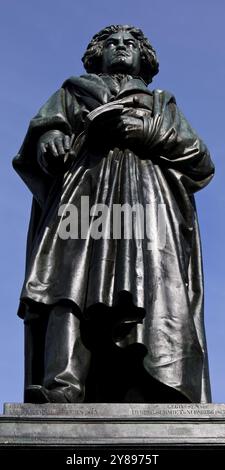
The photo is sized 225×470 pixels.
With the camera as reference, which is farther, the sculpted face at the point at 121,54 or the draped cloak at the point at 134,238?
the sculpted face at the point at 121,54

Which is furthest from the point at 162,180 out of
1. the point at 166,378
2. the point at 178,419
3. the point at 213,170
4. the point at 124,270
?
the point at 178,419

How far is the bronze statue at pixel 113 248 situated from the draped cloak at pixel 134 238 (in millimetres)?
12

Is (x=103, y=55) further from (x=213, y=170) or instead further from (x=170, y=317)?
(x=170, y=317)

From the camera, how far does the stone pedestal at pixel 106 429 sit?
8945 millimetres

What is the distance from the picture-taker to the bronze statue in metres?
10.4

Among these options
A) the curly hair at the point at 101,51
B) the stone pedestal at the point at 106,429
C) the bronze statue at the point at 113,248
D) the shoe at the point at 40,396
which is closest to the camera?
the stone pedestal at the point at 106,429

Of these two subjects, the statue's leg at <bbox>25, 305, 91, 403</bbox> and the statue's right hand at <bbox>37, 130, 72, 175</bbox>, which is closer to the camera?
the statue's leg at <bbox>25, 305, 91, 403</bbox>

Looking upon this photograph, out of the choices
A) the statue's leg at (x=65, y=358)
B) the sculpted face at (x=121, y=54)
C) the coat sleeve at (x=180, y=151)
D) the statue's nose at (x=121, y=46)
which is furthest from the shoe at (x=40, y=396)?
the statue's nose at (x=121, y=46)

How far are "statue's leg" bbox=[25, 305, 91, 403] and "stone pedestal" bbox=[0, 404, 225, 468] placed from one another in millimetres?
582

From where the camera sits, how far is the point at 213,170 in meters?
12.3

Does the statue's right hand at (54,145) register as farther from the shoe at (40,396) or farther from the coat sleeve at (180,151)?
the shoe at (40,396)

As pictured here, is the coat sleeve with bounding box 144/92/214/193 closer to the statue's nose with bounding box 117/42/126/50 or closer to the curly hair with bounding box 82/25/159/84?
the statue's nose with bounding box 117/42/126/50

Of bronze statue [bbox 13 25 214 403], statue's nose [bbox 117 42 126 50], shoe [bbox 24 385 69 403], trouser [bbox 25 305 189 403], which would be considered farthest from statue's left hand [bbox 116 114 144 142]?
shoe [bbox 24 385 69 403]

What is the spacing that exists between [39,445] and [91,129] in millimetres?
3932
